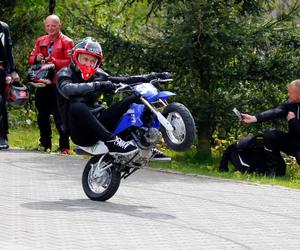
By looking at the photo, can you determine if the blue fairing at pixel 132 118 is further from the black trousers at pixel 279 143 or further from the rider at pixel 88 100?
the black trousers at pixel 279 143

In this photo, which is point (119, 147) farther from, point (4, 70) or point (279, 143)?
point (4, 70)

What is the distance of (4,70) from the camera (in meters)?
15.0

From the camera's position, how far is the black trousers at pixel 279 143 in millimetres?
12781

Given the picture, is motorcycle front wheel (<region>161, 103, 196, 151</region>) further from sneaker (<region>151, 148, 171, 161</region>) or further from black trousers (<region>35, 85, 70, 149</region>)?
black trousers (<region>35, 85, 70, 149</region>)

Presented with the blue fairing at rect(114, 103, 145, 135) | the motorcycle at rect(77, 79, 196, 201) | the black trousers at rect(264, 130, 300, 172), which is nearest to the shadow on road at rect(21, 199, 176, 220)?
the motorcycle at rect(77, 79, 196, 201)

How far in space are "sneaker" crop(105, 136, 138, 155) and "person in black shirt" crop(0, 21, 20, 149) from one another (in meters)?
5.03

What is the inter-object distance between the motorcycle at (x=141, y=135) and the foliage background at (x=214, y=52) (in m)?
3.24

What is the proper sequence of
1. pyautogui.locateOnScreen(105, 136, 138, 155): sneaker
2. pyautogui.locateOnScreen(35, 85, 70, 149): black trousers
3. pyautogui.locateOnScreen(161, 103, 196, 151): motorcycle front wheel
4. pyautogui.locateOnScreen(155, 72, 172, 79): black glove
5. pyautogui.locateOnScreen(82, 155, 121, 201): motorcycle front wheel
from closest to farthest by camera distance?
pyautogui.locateOnScreen(161, 103, 196, 151): motorcycle front wheel < pyautogui.locateOnScreen(105, 136, 138, 155): sneaker < pyautogui.locateOnScreen(82, 155, 121, 201): motorcycle front wheel < pyautogui.locateOnScreen(155, 72, 172, 79): black glove < pyautogui.locateOnScreen(35, 85, 70, 149): black trousers

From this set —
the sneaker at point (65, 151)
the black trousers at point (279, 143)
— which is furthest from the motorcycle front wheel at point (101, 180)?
the sneaker at point (65, 151)

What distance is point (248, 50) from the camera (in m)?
13.8

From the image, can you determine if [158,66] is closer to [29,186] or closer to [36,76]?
[36,76]

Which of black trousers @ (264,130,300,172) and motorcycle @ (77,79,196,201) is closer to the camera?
motorcycle @ (77,79,196,201)

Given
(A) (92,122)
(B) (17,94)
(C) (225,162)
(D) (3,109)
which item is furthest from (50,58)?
(A) (92,122)

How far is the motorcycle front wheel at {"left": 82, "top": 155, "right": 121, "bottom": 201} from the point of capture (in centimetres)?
1034
